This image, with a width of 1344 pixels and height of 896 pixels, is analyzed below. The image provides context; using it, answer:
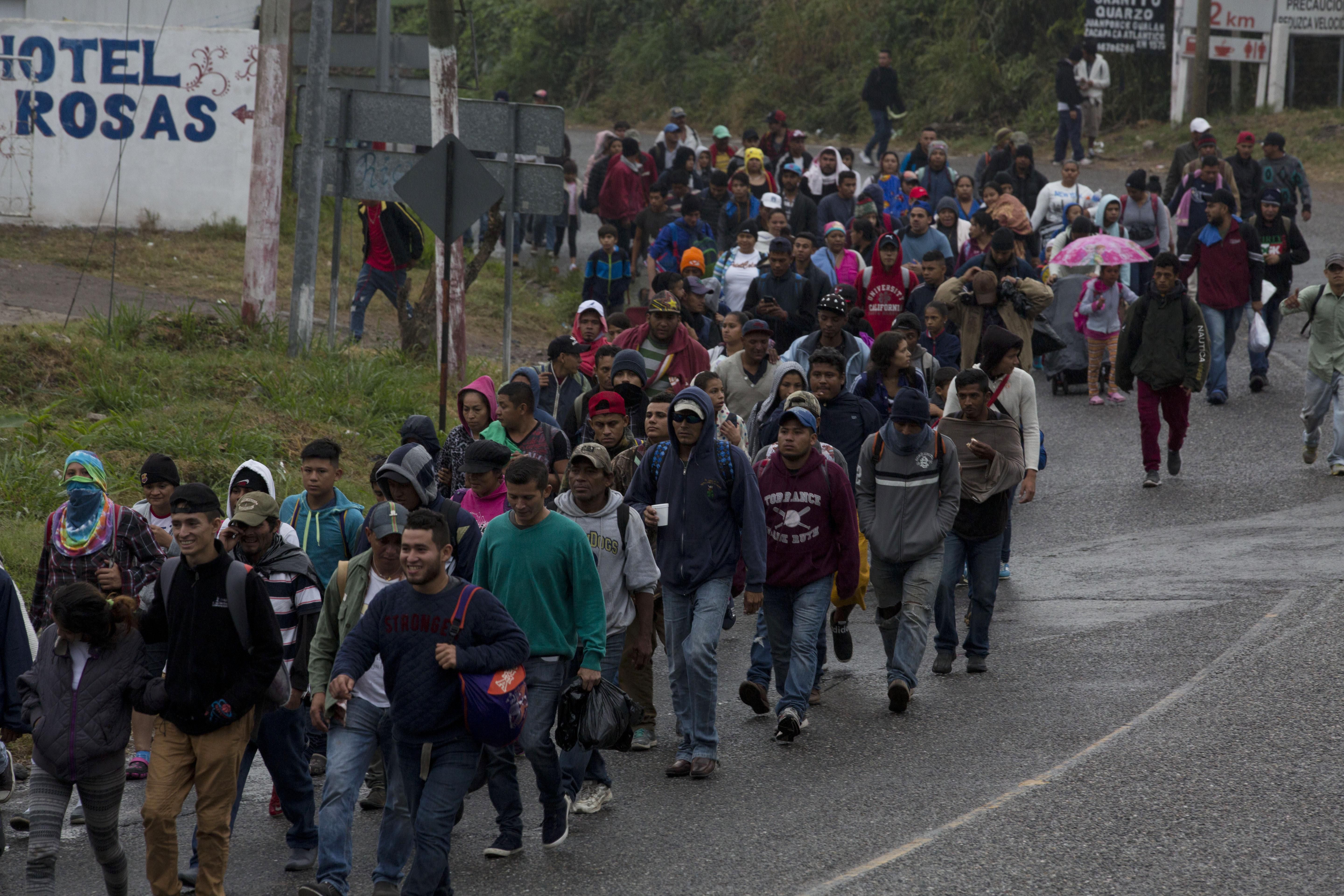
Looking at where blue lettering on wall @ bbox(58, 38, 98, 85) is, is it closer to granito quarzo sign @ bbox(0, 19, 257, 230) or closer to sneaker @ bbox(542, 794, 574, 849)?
granito quarzo sign @ bbox(0, 19, 257, 230)

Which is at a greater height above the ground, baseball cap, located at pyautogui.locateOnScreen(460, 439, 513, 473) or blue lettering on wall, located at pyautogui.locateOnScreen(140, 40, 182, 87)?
blue lettering on wall, located at pyautogui.locateOnScreen(140, 40, 182, 87)

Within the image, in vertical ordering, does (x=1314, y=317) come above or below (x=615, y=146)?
below

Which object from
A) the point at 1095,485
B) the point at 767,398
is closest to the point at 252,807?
the point at 767,398

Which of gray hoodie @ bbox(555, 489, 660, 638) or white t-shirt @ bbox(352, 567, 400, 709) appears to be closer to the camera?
white t-shirt @ bbox(352, 567, 400, 709)

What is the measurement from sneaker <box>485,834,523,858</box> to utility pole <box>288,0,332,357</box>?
26.9 ft

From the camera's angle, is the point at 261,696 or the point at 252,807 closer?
the point at 261,696

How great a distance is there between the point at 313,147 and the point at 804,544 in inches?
298

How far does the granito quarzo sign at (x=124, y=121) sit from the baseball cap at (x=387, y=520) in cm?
1409

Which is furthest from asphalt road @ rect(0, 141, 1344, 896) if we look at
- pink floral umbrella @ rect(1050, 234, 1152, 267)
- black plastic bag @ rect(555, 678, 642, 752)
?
pink floral umbrella @ rect(1050, 234, 1152, 267)

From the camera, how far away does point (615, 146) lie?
21.5 m

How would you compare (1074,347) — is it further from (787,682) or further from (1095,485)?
(787,682)

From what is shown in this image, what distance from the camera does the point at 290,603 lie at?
6734mm

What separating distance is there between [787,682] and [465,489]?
198cm

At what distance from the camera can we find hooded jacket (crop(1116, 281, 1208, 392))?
12.7 m
